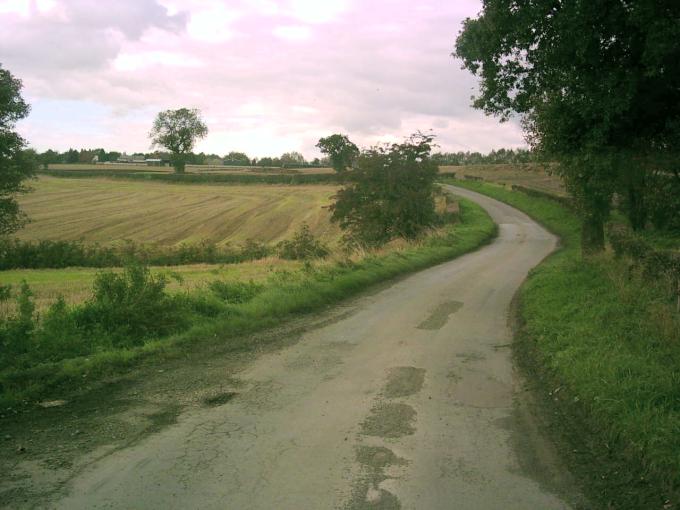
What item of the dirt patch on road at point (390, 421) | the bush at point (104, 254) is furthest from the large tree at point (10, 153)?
the dirt patch on road at point (390, 421)

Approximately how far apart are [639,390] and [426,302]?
7804mm

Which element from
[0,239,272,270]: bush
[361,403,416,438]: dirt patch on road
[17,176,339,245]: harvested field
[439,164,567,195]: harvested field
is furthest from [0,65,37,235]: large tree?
[439,164,567,195]: harvested field

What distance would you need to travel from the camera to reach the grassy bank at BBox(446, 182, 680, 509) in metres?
4.94

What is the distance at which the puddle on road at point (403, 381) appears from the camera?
730 centimetres

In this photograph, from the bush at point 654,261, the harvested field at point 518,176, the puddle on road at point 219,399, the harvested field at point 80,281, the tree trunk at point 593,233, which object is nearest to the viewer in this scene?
the puddle on road at point 219,399

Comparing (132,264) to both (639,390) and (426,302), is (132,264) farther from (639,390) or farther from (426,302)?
(639,390)

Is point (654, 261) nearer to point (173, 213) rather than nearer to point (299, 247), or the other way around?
point (299, 247)

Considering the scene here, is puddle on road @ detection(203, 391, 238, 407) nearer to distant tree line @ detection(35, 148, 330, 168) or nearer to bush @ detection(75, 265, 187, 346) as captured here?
bush @ detection(75, 265, 187, 346)

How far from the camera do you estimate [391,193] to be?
3244 cm

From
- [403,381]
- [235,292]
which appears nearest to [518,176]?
[235,292]

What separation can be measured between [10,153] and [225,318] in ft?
105

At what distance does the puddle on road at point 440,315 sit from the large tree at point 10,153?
104 feet

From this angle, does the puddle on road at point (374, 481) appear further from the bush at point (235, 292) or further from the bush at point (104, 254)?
the bush at point (104, 254)

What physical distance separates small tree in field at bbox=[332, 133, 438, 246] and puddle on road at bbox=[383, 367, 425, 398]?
23.6m
